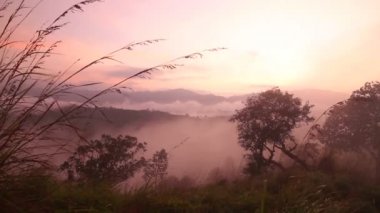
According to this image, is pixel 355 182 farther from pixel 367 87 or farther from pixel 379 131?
pixel 367 87

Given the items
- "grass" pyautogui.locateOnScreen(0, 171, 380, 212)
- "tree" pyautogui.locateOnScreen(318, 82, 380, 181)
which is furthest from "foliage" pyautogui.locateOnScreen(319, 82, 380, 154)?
"grass" pyautogui.locateOnScreen(0, 171, 380, 212)

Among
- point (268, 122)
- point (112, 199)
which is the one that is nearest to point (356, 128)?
point (268, 122)

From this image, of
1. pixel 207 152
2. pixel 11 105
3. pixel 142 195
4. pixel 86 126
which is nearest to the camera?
pixel 11 105

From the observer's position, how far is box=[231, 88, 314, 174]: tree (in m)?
40.3

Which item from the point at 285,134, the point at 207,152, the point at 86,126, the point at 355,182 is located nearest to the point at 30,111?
the point at 86,126

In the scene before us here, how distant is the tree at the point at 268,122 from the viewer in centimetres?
4034

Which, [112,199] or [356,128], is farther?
[356,128]

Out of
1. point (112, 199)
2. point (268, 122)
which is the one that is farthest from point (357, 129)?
point (112, 199)

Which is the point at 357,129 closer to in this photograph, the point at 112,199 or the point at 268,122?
the point at 268,122

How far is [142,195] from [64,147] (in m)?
1.16

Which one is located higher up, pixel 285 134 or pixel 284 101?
pixel 284 101

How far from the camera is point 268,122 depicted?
40.8 m

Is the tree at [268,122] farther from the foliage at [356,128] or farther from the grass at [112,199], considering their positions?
the grass at [112,199]

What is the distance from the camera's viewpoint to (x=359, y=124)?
41375mm
